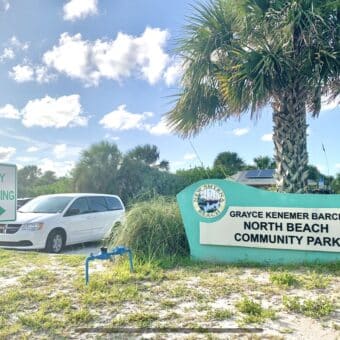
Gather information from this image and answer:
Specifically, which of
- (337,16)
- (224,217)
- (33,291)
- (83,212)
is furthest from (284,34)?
(83,212)

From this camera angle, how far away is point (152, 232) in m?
7.18

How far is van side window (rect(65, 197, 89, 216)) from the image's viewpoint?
10375 millimetres

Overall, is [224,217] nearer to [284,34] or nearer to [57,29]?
[284,34]

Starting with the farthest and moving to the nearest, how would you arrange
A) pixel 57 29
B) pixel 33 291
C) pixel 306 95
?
pixel 57 29
pixel 306 95
pixel 33 291

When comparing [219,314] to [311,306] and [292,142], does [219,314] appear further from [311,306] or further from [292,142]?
[292,142]

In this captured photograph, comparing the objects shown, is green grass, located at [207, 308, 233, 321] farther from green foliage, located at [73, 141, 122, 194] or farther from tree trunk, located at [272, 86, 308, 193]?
green foliage, located at [73, 141, 122, 194]

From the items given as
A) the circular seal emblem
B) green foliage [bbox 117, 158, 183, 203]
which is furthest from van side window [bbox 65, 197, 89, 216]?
green foliage [bbox 117, 158, 183, 203]

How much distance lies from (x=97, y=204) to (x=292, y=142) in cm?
607

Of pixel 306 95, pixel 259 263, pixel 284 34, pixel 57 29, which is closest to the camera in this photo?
pixel 259 263

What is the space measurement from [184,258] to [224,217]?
1027 millimetres

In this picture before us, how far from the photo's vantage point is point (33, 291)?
5.39m

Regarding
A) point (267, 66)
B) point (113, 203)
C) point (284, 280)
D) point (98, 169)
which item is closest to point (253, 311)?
point (284, 280)

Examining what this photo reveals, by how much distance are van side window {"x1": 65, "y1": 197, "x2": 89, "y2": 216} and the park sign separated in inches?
259

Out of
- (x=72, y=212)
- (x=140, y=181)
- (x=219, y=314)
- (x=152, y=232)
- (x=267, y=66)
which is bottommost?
(x=219, y=314)
